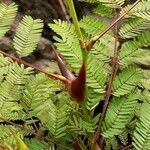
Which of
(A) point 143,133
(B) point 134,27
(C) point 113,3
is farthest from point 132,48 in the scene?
(A) point 143,133

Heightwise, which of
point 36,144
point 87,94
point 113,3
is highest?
point 113,3

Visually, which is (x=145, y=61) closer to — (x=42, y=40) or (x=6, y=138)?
(x=42, y=40)

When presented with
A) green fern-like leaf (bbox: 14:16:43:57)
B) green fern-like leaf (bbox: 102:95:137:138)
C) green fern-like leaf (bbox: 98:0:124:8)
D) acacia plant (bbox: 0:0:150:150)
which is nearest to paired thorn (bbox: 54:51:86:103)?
acacia plant (bbox: 0:0:150:150)

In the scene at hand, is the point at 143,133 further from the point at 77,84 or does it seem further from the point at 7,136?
the point at 7,136

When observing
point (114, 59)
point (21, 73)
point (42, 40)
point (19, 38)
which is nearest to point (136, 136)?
point (114, 59)

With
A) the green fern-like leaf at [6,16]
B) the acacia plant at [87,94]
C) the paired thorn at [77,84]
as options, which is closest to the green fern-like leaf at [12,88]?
the acacia plant at [87,94]
